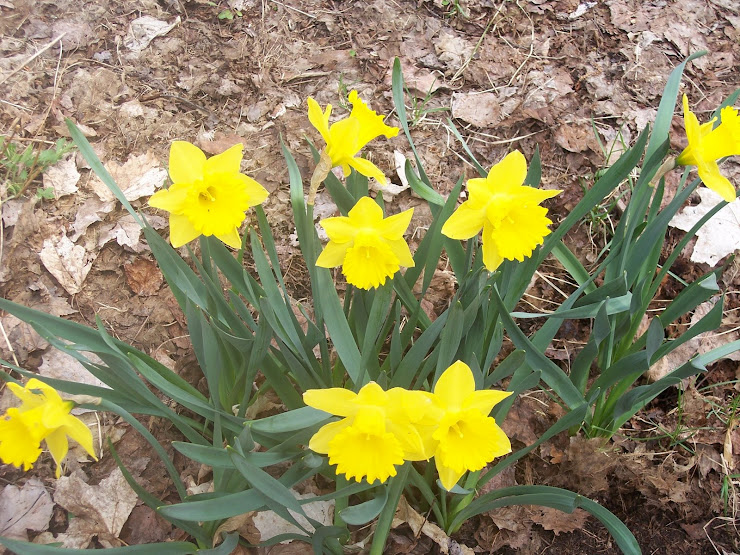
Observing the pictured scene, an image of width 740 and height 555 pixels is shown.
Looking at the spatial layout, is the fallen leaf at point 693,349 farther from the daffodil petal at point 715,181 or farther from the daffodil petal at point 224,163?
the daffodil petal at point 224,163

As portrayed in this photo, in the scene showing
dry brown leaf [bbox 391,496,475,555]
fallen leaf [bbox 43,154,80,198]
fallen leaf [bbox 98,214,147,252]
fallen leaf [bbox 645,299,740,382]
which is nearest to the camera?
dry brown leaf [bbox 391,496,475,555]

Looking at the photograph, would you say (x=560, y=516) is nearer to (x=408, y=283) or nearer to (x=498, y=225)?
(x=408, y=283)

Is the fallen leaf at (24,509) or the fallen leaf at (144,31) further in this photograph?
the fallen leaf at (144,31)

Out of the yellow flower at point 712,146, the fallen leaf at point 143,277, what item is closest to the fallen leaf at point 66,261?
the fallen leaf at point 143,277

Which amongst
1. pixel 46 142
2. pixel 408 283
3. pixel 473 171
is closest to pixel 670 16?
pixel 473 171

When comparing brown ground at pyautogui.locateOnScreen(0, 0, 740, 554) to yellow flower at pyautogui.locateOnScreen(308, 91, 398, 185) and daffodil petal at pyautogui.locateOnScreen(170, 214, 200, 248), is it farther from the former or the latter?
yellow flower at pyautogui.locateOnScreen(308, 91, 398, 185)

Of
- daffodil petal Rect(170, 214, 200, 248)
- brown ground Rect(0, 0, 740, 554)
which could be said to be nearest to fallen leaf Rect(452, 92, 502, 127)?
brown ground Rect(0, 0, 740, 554)
